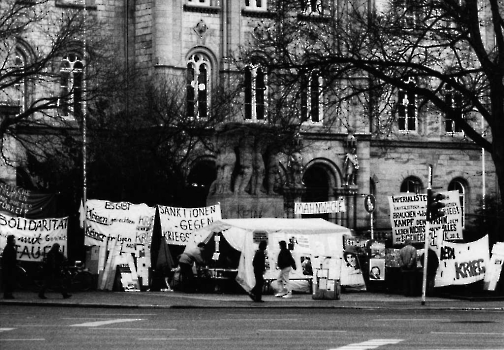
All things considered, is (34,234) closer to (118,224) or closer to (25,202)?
(25,202)

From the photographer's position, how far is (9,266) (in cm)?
4159

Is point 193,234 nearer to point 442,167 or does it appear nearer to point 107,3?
point 107,3

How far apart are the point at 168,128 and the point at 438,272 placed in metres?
16.8

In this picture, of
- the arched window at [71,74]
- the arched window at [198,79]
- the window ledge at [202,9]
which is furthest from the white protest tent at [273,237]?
the window ledge at [202,9]

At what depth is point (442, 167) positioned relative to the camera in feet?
261

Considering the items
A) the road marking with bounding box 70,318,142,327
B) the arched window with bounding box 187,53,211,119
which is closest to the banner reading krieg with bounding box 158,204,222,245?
the road marking with bounding box 70,318,142,327

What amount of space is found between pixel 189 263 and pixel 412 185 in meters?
35.8

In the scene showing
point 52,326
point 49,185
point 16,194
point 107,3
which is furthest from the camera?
point 107,3

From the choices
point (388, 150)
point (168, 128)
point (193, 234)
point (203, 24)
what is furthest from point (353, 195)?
point (193, 234)

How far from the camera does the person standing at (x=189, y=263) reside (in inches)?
1750

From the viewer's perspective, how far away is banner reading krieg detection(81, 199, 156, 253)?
152ft

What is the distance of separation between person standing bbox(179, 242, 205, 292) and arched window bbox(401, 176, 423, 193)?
34475mm

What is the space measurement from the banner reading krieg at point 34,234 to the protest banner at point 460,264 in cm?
1013

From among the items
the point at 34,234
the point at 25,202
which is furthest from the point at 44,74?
the point at 34,234
